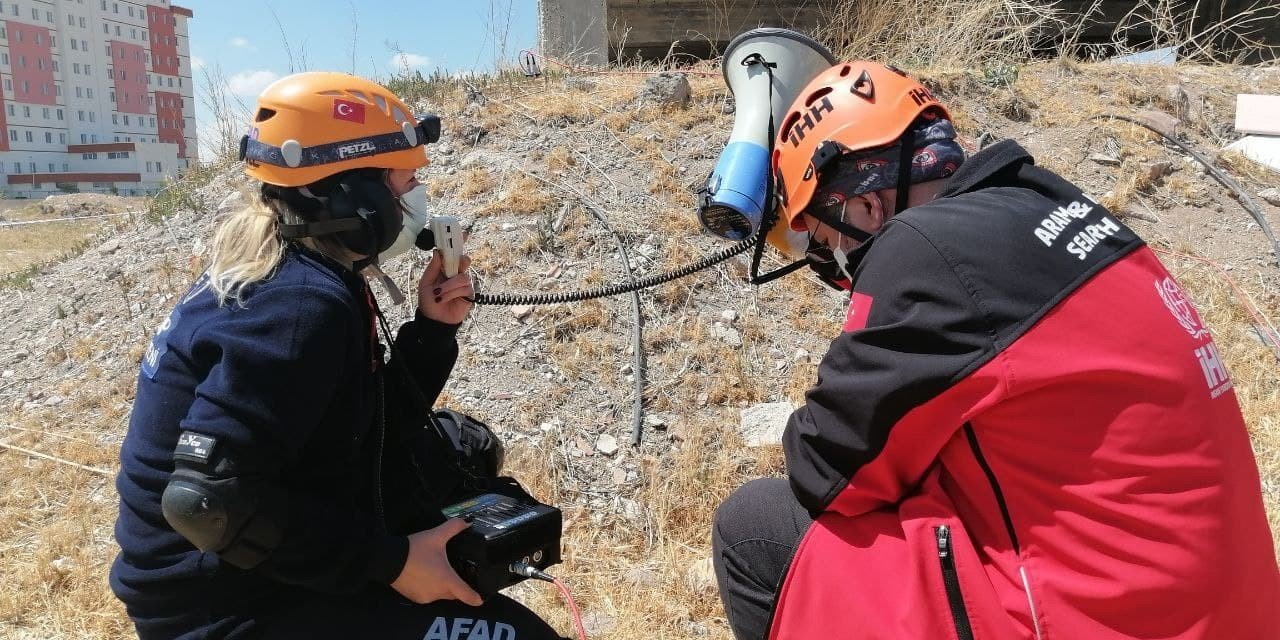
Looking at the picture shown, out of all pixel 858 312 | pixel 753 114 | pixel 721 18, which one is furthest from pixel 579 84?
pixel 858 312

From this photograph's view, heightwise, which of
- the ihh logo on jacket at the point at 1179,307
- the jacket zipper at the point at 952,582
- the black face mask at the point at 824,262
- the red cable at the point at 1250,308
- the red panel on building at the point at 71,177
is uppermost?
the ihh logo on jacket at the point at 1179,307

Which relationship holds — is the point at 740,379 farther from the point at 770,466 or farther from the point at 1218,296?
the point at 1218,296

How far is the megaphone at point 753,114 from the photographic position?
2.49m

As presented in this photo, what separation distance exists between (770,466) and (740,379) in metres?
0.58

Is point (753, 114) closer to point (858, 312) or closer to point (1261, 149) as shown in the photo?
point (858, 312)

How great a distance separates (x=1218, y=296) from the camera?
5.13 metres

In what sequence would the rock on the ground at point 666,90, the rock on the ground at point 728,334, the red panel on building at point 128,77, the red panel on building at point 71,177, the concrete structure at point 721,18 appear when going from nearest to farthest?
the rock on the ground at point 728,334 < the rock on the ground at point 666,90 < the concrete structure at point 721,18 < the red panel on building at point 71,177 < the red panel on building at point 128,77

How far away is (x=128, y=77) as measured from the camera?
5778 centimetres

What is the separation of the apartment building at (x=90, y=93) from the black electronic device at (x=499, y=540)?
4971cm

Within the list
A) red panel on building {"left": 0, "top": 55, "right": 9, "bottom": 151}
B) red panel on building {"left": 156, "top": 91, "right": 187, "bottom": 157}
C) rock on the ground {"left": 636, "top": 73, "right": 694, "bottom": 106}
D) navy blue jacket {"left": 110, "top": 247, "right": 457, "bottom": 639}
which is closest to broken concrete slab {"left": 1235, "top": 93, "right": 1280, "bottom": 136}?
rock on the ground {"left": 636, "top": 73, "right": 694, "bottom": 106}

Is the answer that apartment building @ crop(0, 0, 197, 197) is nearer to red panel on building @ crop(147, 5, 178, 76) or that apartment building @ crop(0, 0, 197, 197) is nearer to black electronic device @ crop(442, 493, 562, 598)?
red panel on building @ crop(147, 5, 178, 76)

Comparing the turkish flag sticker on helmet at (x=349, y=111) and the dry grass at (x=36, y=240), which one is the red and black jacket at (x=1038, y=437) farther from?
the dry grass at (x=36, y=240)

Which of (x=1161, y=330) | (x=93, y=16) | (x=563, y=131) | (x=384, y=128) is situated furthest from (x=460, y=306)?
(x=93, y=16)

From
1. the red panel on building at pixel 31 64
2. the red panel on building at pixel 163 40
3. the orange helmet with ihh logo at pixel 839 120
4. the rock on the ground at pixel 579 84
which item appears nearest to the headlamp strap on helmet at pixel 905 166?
the orange helmet with ihh logo at pixel 839 120
